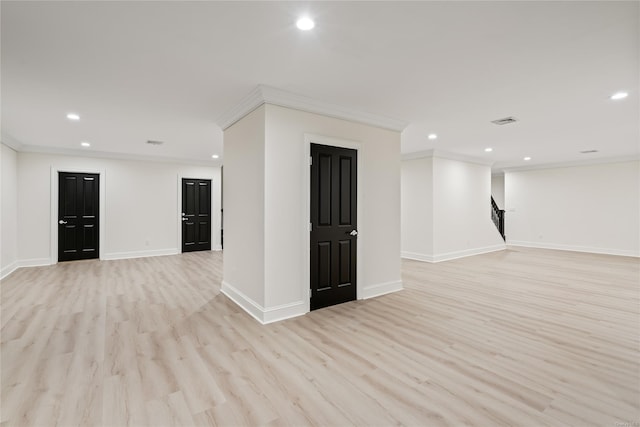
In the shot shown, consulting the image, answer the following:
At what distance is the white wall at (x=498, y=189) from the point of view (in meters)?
12.2

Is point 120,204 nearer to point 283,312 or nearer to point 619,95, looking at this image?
point 283,312

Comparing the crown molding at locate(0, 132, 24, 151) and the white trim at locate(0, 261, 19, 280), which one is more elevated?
the crown molding at locate(0, 132, 24, 151)

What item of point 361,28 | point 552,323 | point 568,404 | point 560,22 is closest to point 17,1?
point 361,28

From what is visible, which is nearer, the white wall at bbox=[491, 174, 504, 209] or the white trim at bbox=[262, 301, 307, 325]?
the white trim at bbox=[262, 301, 307, 325]

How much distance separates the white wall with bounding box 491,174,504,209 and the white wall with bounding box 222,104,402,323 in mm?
9660

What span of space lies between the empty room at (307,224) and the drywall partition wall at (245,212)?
0.04 metres

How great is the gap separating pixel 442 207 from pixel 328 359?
5738mm

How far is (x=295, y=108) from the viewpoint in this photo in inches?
145

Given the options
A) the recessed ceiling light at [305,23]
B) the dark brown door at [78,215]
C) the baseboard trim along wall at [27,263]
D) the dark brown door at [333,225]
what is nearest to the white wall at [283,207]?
the dark brown door at [333,225]

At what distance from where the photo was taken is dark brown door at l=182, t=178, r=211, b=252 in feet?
28.2

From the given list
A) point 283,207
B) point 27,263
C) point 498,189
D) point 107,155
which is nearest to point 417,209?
point 283,207

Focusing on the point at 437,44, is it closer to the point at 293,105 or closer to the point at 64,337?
the point at 293,105

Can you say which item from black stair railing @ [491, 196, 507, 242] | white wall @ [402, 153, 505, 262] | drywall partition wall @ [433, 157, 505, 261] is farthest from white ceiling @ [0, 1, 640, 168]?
black stair railing @ [491, 196, 507, 242]

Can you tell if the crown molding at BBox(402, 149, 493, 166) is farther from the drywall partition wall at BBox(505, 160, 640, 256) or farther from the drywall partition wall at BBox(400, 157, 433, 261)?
the drywall partition wall at BBox(505, 160, 640, 256)
